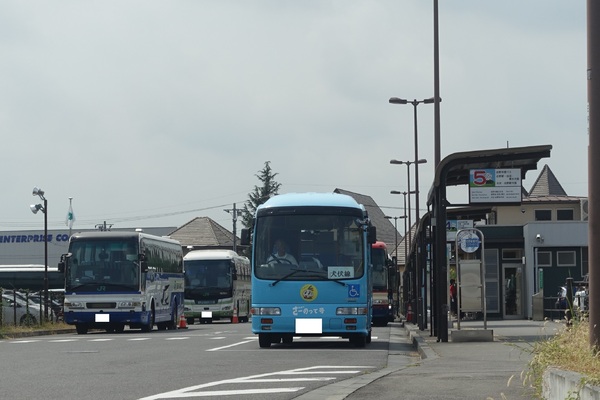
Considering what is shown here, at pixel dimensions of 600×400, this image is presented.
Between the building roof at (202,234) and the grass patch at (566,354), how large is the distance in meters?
117

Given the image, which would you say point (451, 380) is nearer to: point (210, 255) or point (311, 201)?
point (311, 201)

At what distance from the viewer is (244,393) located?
12000mm

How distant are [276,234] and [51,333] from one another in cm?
1567

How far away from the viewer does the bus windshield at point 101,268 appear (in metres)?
34.7

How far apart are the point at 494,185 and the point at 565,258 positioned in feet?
90.4

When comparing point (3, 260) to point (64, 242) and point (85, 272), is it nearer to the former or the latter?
point (64, 242)

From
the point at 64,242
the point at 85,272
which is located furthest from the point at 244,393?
the point at 64,242

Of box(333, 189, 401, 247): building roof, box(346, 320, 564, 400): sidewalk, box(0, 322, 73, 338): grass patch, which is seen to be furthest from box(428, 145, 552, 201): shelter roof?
box(333, 189, 401, 247): building roof

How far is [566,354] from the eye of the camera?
9680mm

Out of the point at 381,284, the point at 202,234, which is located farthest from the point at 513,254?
the point at 202,234

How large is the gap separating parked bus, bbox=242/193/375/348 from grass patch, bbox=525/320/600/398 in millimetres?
11523

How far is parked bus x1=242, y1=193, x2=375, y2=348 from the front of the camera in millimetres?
22594

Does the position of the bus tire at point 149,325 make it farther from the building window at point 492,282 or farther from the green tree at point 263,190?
the green tree at point 263,190

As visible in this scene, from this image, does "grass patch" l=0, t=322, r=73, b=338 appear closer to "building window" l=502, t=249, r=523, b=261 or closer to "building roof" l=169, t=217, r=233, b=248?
"building window" l=502, t=249, r=523, b=261
